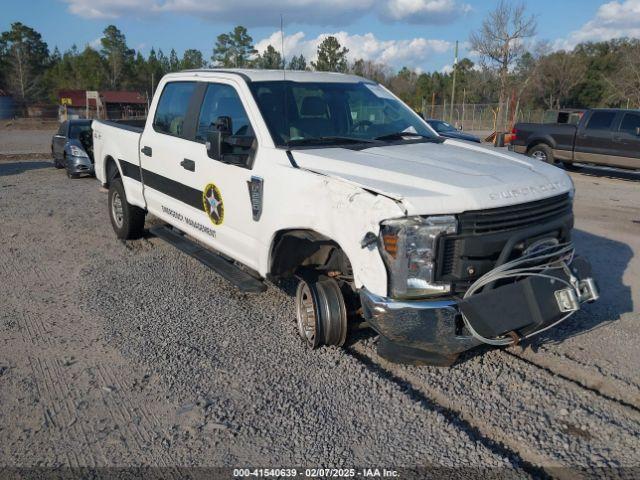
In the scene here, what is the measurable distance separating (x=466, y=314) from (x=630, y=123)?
13.2 m

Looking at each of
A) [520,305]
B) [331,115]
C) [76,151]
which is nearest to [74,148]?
[76,151]

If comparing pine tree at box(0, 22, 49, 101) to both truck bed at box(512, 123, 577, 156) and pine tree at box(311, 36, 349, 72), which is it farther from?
truck bed at box(512, 123, 577, 156)

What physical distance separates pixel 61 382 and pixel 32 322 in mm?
1274

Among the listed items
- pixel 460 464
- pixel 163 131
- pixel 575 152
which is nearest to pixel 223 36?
pixel 575 152

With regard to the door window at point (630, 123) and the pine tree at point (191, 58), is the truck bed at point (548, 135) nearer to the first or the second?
the door window at point (630, 123)

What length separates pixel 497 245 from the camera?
3.53 m

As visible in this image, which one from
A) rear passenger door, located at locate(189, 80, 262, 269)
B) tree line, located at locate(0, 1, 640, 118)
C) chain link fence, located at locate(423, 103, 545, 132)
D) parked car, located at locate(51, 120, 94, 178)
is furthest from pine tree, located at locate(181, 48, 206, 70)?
rear passenger door, located at locate(189, 80, 262, 269)

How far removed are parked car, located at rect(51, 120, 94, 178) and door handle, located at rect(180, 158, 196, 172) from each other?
9249 millimetres

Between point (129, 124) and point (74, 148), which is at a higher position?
point (129, 124)

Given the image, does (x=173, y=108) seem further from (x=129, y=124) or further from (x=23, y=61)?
(x=23, y=61)

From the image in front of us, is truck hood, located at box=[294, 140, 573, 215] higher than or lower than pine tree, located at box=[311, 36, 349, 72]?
lower

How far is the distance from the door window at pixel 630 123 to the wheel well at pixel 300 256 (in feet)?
41.2

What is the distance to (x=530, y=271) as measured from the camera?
3637 mm

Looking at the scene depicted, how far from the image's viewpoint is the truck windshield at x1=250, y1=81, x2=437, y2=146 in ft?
15.2
